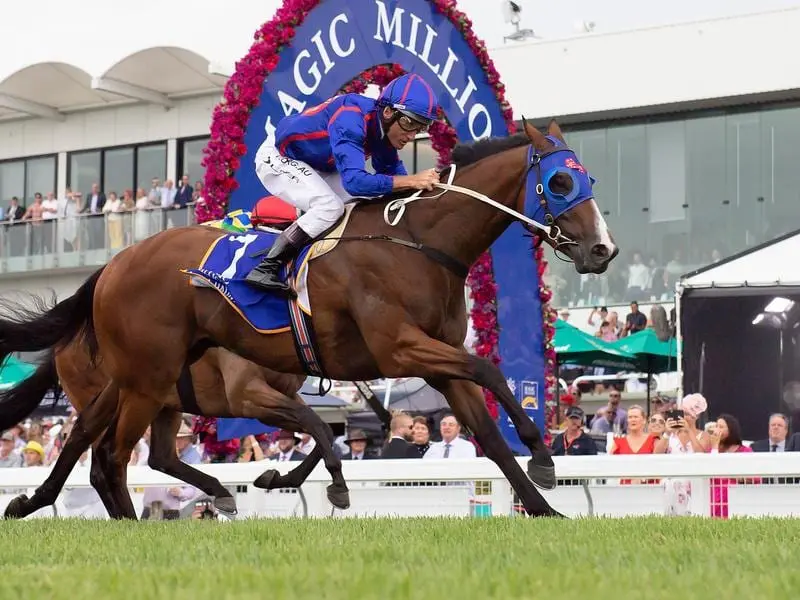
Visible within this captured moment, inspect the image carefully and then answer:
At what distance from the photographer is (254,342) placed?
6719mm

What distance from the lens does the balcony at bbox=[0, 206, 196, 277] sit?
2308 cm

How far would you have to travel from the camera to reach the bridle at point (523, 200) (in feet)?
20.4

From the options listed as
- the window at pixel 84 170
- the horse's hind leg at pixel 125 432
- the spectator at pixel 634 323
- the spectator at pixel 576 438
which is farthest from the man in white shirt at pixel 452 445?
the window at pixel 84 170

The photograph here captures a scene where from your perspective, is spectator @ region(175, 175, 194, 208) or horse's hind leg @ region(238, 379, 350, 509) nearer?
horse's hind leg @ region(238, 379, 350, 509)

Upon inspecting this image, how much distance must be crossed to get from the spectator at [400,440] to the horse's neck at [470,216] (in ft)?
12.8

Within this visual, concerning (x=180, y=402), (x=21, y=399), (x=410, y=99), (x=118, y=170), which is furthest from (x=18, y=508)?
(x=118, y=170)

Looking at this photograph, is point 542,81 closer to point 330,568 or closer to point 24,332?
point 24,332

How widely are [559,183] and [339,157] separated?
1043 millimetres

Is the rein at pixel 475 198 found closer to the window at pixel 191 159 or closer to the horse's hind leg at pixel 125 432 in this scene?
the horse's hind leg at pixel 125 432

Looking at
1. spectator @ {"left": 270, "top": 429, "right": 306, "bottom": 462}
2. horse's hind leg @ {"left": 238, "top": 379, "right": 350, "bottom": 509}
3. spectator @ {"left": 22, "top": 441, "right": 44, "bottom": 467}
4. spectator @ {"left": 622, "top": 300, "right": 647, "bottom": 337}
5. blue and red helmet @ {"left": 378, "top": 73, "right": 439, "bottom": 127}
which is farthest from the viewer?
spectator @ {"left": 622, "top": 300, "right": 647, "bottom": 337}

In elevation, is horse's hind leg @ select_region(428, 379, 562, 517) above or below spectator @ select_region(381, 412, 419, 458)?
above

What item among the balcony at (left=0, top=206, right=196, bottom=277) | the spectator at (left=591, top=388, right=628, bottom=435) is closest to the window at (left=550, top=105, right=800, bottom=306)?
the spectator at (left=591, top=388, right=628, bottom=435)

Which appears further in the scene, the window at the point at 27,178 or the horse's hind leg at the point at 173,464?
the window at the point at 27,178

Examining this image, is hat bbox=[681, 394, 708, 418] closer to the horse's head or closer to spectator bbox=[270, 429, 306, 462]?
spectator bbox=[270, 429, 306, 462]
